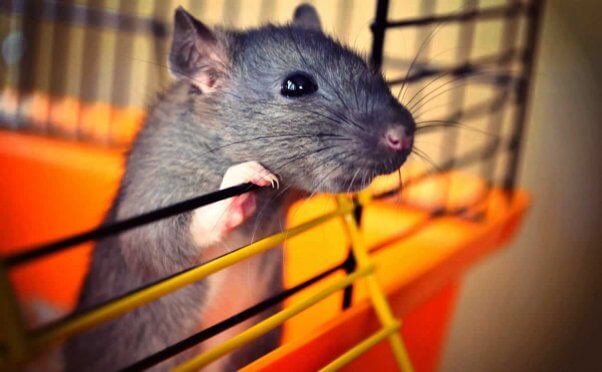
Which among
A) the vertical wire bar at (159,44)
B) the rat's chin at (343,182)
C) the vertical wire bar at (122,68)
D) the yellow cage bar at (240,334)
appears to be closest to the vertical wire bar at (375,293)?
the yellow cage bar at (240,334)

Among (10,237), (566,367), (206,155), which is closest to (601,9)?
(566,367)

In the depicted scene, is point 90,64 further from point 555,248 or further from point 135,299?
point 135,299

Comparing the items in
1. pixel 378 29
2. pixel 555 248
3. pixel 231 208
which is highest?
pixel 378 29

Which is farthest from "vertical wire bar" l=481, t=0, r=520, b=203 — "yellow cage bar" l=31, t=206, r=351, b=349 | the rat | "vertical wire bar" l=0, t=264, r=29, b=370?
"vertical wire bar" l=0, t=264, r=29, b=370

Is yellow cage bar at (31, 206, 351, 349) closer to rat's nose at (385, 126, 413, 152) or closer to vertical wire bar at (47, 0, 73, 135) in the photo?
rat's nose at (385, 126, 413, 152)

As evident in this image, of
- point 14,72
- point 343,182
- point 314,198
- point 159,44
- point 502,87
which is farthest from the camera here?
point 14,72

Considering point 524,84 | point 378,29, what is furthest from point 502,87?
point 378,29

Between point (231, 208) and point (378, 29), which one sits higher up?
point (378, 29)
